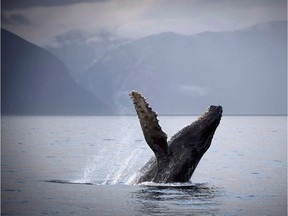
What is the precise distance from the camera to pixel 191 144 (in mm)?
13672

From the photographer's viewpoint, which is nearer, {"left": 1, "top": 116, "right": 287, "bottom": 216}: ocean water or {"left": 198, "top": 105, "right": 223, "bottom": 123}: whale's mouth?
{"left": 1, "top": 116, "right": 287, "bottom": 216}: ocean water

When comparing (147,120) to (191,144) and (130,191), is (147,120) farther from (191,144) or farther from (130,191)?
(130,191)

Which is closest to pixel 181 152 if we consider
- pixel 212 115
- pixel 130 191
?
pixel 212 115

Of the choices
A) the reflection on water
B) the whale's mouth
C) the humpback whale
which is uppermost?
the whale's mouth

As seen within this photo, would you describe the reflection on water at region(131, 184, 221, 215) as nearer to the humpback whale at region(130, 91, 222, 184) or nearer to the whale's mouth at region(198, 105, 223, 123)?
the humpback whale at region(130, 91, 222, 184)

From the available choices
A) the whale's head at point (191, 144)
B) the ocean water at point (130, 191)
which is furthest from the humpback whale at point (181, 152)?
the ocean water at point (130, 191)

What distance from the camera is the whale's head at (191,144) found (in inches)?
529

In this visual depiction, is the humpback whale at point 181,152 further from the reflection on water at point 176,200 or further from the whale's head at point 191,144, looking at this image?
the reflection on water at point 176,200

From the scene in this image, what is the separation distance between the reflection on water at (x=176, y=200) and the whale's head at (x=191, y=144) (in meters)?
0.40

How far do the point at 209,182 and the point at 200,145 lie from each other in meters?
2.67

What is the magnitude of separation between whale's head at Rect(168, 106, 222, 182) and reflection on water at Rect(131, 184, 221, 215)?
405 mm

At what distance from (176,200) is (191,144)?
179 cm

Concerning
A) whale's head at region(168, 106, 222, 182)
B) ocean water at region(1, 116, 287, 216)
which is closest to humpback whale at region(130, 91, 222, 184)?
whale's head at region(168, 106, 222, 182)

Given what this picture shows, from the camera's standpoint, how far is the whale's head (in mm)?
13430
